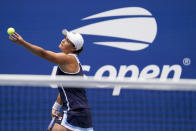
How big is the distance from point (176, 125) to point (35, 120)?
1.61m

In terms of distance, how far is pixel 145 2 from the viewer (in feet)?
18.9

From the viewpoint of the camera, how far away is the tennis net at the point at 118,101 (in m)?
3.33

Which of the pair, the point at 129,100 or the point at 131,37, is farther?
the point at 131,37

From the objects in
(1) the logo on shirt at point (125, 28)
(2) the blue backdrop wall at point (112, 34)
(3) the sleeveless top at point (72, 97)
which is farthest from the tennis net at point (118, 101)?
(1) the logo on shirt at point (125, 28)

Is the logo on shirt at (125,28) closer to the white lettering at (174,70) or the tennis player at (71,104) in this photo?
the white lettering at (174,70)

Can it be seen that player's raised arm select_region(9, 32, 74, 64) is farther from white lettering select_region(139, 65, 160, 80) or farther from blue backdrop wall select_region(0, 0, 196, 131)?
white lettering select_region(139, 65, 160, 80)

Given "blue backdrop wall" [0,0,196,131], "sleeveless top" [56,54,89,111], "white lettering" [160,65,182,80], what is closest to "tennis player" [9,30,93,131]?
"sleeveless top" [56,54,89,111]

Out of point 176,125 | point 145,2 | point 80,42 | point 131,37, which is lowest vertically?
point 176,125

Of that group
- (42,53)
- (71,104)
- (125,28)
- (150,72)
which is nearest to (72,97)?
(71,104)

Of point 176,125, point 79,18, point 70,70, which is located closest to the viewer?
point 70,70

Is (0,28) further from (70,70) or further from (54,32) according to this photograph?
(70,70)

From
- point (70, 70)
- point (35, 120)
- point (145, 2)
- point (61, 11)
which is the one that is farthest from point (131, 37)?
point (70, 70)

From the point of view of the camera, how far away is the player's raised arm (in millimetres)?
3435

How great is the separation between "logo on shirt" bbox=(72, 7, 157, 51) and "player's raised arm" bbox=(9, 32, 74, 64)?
1991mm
